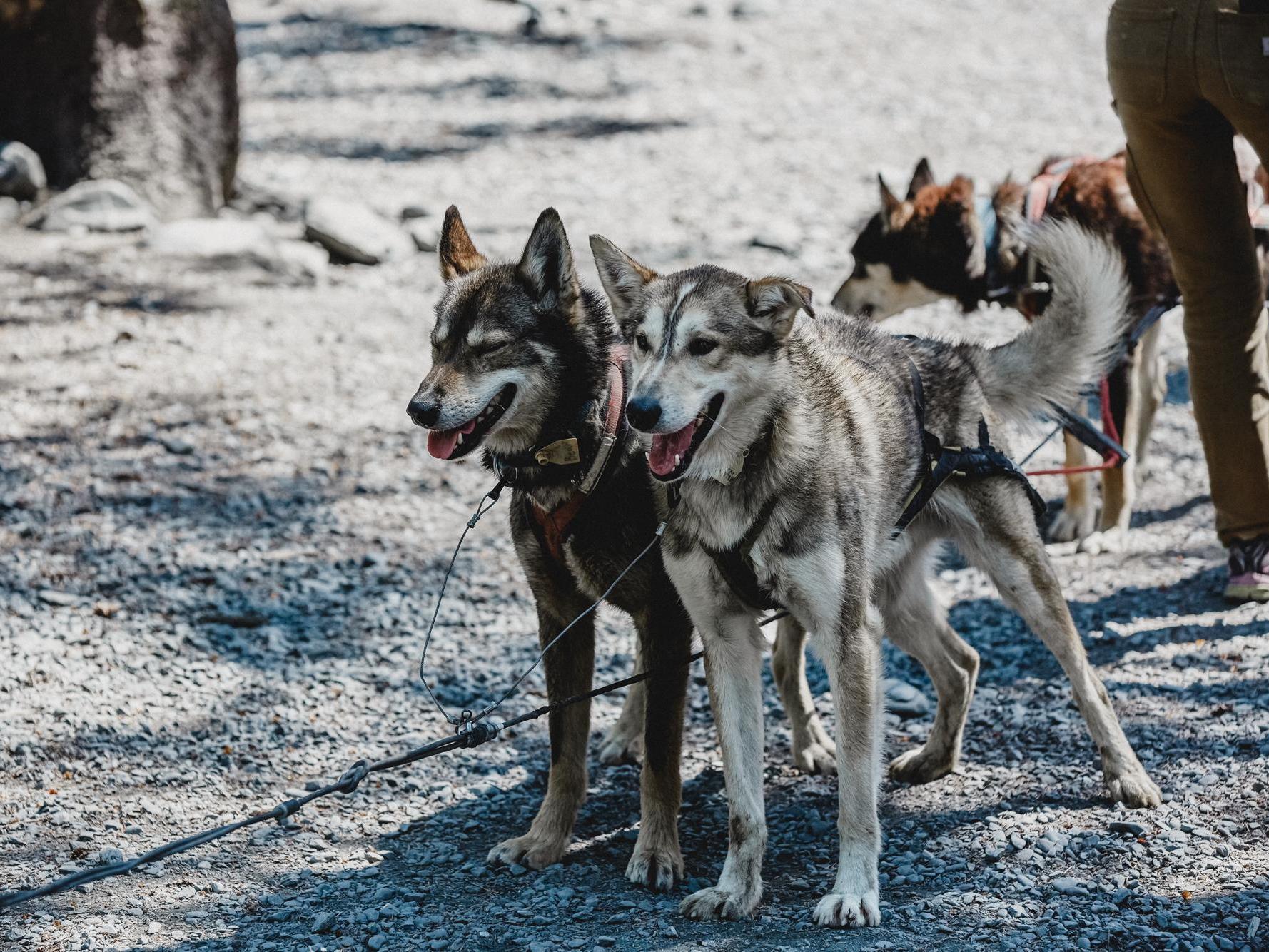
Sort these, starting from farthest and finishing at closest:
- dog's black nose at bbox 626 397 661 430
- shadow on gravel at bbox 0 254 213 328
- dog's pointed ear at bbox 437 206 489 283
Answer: shadow on gravel at bbox 0 254 213 328 → dog's pointed ear at bbox 437 206 489 283 → dog's black nose at bbox 626 397 661 430

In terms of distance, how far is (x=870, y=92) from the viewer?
1430cm

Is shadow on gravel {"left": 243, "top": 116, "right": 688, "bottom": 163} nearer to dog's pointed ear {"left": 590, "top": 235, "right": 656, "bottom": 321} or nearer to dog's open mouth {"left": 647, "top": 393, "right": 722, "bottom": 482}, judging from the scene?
dog's pointed ear {"left": 590, "top": 235, "right": 656, "bottom": 321}

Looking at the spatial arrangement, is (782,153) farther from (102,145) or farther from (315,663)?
(315,663)

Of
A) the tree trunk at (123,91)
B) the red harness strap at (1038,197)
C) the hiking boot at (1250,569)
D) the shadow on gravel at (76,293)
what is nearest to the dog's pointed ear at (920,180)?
the red harness strap at (1038,197)

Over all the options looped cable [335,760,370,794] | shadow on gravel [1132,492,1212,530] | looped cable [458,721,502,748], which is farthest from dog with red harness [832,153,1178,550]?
looped cable [335,760,370,794]

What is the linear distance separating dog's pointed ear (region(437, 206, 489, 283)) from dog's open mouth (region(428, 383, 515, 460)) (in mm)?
620

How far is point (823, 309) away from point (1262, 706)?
209 centimetres

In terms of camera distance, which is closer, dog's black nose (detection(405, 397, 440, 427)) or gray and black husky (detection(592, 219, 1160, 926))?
gray and black husky (detection(592, 219, 1160, 926))

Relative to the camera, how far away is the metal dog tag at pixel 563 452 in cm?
389

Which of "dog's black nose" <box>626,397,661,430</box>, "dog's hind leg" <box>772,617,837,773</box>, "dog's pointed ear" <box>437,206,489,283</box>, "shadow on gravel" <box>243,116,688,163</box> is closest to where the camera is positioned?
"dog's black nose" <box>626,397,661,430</box>

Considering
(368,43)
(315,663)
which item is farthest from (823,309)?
(368,43)

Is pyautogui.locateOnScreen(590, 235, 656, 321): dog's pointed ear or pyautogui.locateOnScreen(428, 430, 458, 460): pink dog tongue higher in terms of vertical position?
pyautogui.locateOnScreen(590, 235, 656, 321): dog's pointed ear

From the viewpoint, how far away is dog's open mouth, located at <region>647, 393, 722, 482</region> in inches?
140

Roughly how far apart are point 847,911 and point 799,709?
43.7 inches
